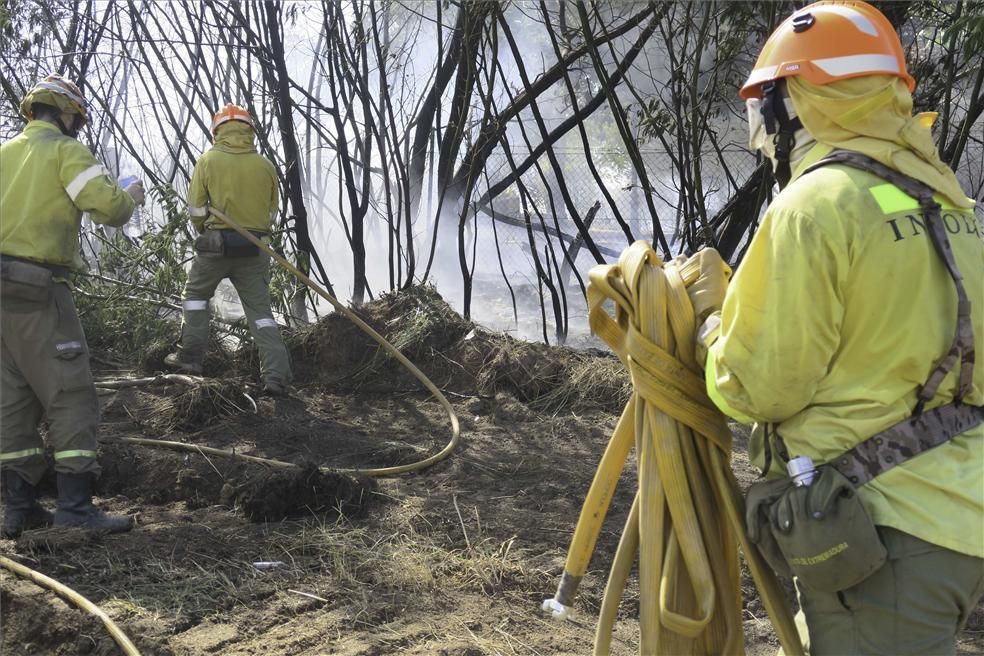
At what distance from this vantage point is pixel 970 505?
167 cm

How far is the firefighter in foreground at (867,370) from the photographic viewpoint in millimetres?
1644

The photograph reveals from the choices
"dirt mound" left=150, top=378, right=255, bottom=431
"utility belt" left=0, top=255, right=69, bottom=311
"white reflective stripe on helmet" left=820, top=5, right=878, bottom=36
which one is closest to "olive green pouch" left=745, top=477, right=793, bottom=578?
"white reflective stripe on helmet" left=820, top=5, right=878, bottom=36

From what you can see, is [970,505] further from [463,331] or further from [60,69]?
[60,69]

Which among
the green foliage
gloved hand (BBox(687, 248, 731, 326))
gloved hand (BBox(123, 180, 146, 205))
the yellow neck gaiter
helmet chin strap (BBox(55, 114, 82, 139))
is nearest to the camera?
the yellow neck gaiter

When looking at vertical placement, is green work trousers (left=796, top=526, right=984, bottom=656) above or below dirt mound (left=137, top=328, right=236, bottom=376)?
below

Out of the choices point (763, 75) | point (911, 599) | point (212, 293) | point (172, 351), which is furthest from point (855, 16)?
point (172, 351)

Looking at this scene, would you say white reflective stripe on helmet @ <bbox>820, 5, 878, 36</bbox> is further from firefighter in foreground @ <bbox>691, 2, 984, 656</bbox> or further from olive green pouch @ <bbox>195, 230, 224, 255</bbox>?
olive green pouch @ <bbox>195, 230, 224, 255</bbox>

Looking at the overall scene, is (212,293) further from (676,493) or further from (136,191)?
(676,493)

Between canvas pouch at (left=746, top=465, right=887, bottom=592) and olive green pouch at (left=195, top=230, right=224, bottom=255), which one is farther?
olive green pouch at (left=195, top=230, right=224, bottom=255)

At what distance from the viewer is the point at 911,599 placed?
165cm

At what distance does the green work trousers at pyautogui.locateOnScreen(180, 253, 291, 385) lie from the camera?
679 centimetres

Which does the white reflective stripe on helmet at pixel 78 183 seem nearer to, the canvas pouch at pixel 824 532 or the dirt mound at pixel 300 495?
the dirt mound at pixel 300 495

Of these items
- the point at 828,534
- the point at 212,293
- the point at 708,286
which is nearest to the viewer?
the point at 828,534

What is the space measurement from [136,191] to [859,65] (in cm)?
372
